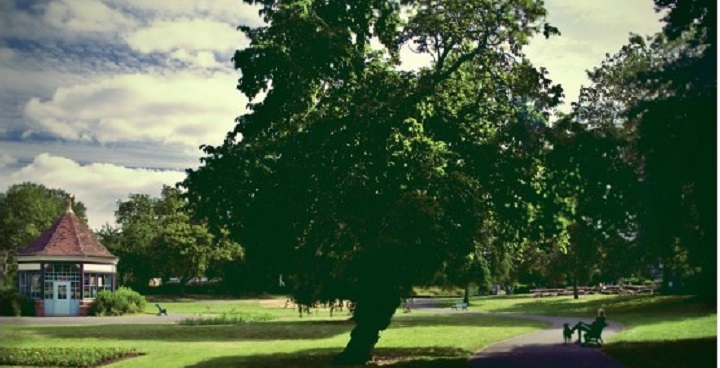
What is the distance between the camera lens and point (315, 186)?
14453 millimetres

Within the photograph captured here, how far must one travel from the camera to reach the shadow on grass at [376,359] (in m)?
14.6

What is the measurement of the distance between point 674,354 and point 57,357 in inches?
511

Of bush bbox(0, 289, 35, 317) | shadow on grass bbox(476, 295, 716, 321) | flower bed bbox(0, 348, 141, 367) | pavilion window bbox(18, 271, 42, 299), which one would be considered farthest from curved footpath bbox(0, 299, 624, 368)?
pavilion window bbox(18, 271, 42, 299)

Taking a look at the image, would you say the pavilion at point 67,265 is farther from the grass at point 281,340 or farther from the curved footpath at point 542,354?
the curved footpath at point 542,354

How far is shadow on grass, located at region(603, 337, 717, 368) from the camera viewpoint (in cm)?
1314

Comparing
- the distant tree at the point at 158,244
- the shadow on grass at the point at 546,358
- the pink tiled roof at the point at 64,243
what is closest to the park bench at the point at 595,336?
the shadow on grass at the point at 546,358

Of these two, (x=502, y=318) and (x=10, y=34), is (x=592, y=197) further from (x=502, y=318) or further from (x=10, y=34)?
(x=10, y=34)

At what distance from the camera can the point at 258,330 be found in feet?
67.4

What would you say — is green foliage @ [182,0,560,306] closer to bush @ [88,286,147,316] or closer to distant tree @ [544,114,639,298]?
distant tree @ [544,114,639,298]

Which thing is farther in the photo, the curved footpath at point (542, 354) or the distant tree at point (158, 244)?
the distant tree at point (158, 244)

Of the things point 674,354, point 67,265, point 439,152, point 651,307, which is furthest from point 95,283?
point 674,354

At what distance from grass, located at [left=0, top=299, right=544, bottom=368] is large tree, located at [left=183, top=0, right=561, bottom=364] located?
1.30 m

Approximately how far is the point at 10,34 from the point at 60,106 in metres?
1.71

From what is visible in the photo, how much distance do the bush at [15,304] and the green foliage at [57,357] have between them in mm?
8838
